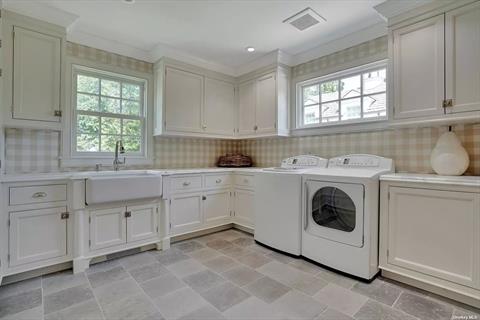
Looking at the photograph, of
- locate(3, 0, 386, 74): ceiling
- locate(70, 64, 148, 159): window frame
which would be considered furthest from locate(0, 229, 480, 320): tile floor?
locate(3, 0, 386, 74): ceiling

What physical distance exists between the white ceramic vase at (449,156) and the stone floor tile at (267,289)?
164 centimetres

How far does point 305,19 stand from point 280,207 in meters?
1.92

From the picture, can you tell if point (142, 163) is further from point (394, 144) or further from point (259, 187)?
point (394, 144)

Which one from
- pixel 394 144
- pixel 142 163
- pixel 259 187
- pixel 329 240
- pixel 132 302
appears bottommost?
pixel 132 302

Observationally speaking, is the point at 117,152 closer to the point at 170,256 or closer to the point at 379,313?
the point at 170,256

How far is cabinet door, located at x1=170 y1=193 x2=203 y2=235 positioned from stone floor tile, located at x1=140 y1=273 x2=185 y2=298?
32.3 inches

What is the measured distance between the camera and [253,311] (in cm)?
165

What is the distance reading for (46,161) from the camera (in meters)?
2.55

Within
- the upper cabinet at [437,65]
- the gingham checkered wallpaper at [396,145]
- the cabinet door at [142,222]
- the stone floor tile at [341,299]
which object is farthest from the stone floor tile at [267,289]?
the upper cabinet at [437,65]

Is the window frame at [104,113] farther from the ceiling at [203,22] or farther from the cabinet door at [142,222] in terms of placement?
Result: the cabinet door at [142,222]

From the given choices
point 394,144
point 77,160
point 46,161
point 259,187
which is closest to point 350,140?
point 394,144

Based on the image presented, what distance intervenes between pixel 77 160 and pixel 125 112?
32.4 inches

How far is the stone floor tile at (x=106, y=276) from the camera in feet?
6.66

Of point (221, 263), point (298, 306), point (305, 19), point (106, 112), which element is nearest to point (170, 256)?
point (221, 263)
